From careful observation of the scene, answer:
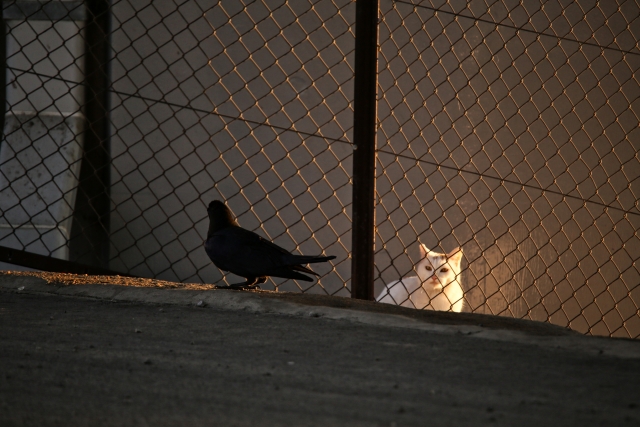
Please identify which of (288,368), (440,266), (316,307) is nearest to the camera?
(288,368)

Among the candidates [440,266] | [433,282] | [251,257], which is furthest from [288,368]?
[433,282]

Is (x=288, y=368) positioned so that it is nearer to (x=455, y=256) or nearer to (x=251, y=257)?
(x=251, y=257)

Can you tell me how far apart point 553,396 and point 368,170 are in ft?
3.47

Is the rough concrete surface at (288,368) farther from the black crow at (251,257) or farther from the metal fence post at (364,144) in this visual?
the metal fence post at (364,144)

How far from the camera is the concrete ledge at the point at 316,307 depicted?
1263mm

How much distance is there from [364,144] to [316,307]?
0.58 meters

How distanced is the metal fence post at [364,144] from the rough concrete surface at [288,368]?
1.09 ft

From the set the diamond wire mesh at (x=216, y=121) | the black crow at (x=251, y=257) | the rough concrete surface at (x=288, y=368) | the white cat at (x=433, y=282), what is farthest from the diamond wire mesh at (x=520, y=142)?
the rough concrete surface at (x=288, y=368)

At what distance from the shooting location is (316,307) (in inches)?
59.0

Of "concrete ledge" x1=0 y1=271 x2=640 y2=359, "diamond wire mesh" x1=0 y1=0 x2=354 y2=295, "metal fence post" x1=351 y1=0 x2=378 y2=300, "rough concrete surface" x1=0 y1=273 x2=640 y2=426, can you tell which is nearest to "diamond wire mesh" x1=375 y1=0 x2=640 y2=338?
"diamond wire mesh" x1=0 y1=0 x2=354 y2=295

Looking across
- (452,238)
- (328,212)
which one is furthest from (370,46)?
(452,238)

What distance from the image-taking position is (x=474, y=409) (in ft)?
2.93

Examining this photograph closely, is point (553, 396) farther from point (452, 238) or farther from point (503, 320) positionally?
point (452, 238)

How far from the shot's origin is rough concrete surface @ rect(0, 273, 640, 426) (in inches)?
34.2
